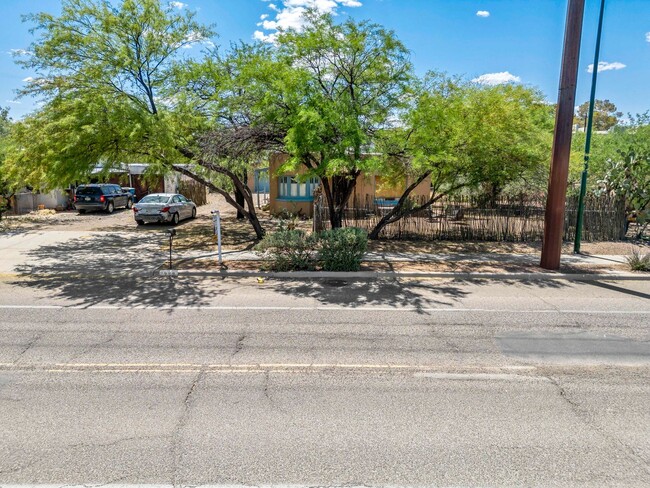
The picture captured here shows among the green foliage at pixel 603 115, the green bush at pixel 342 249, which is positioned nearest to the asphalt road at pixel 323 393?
the green bush at pixel 342 249

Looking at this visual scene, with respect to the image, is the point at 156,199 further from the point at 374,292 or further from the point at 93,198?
the point at 374,292

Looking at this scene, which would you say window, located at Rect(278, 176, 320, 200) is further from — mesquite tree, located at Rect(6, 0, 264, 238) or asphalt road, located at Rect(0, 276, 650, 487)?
asphalt road, located at Rect(0, 276, 650, 487)

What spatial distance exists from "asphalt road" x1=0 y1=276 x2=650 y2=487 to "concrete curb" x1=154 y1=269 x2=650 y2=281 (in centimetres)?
233

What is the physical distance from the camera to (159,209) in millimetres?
19703

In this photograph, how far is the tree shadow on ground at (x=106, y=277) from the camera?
877cm

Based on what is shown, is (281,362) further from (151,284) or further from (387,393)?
(151,284)

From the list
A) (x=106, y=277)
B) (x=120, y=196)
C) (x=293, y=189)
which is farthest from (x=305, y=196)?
(x=106, y=277)

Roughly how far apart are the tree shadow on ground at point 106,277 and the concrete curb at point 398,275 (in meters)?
0.68

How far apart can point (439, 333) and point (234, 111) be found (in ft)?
27.5

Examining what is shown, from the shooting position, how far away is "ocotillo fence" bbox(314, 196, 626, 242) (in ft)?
52.7

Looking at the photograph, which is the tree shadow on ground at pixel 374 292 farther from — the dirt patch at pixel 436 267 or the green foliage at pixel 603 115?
the green foliage at pixel 603 115

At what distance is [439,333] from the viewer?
22.1ft

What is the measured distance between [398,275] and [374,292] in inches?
68.3

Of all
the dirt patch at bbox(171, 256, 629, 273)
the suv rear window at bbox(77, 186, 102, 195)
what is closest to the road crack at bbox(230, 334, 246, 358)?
the dirt patch at bbox(171, 256, 629, 273)
